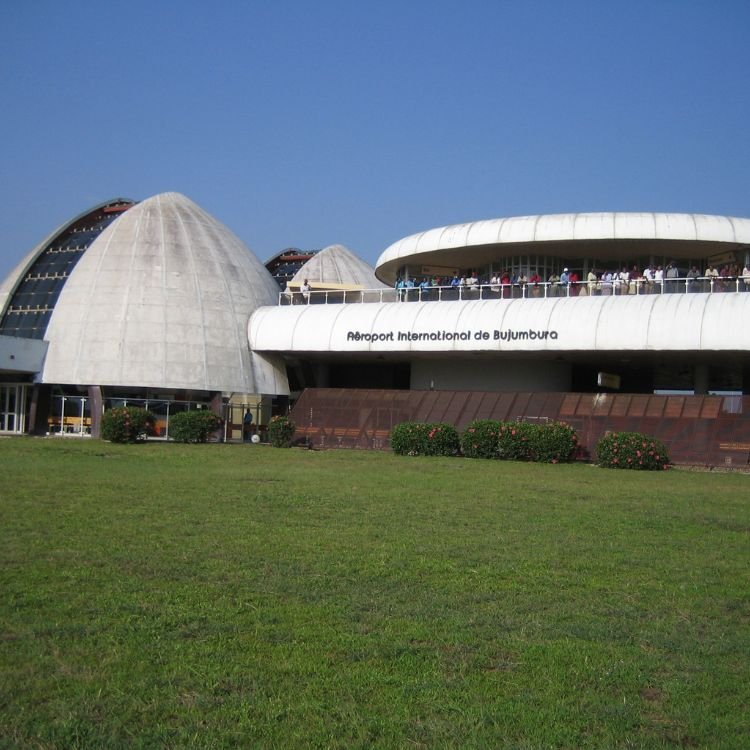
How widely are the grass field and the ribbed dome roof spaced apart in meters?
52.9

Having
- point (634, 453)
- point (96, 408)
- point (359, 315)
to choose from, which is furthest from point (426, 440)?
point (96, 408)

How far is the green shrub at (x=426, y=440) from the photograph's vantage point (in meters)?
30.3

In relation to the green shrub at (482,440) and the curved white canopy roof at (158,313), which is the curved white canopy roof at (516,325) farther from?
the green shrub at (482,440)

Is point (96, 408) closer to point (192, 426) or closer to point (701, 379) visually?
point (192, 426)

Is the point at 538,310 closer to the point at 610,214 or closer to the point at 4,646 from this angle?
the point at 610,214

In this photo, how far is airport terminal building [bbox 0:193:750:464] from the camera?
Answer: 116ft

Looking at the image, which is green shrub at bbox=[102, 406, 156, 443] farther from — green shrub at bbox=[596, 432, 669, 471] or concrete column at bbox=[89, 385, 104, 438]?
green shrub at bbox=[596, 432, 669, 471]

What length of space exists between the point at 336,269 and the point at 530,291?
3317 cm

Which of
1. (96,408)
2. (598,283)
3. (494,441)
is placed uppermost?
(598,283)

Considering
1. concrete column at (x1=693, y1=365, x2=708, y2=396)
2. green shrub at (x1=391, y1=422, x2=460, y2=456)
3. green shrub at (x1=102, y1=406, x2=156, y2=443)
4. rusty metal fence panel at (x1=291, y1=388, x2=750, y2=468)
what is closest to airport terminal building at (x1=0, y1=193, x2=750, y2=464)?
concrete column at (x1=693, y1=365, x2=708, y2=396)

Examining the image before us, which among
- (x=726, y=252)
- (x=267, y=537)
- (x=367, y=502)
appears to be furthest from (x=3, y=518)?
(x=726, y=252)

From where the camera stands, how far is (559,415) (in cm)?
3269

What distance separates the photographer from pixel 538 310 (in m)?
35.6

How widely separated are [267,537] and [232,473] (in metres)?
9.83
